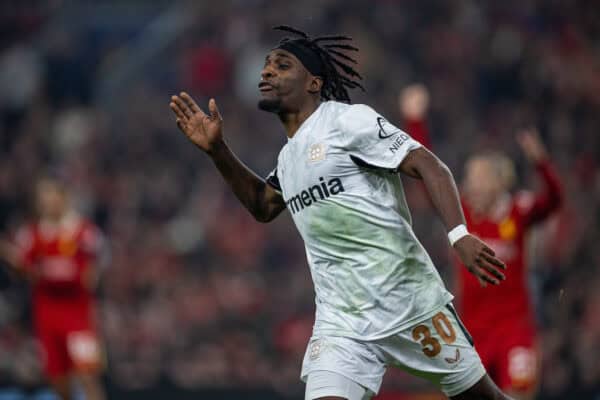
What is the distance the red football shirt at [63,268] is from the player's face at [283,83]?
558 cm

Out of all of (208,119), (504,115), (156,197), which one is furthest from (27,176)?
(208,119)

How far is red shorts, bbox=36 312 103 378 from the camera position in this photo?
35.1ft

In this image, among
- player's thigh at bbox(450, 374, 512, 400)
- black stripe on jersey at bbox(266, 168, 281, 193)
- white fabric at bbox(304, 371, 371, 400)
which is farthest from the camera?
black stripe on jersey at bbox(266, 168, 281, 193)

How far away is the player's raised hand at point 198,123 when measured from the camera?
18.9 ft

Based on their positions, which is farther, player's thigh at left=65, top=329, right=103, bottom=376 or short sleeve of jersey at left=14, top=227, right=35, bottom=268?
short sleeve of jersey at left=14, top=227, right=35, bottom=268

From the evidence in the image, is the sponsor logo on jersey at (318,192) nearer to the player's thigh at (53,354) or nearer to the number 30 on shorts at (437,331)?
the number 30 on shorts at (437,331)

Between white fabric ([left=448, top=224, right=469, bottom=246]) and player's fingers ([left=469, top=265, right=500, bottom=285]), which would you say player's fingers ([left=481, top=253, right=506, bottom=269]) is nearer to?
player's fingers ([left=469, top=265, right=500, bottom=285])

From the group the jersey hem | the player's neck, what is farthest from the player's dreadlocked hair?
the jersey hem

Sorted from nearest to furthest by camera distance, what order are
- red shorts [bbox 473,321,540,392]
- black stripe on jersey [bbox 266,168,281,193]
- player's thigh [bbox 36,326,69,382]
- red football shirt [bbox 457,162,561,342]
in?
black stripe on jersey [bbox 266,168,281,193], red shorts [bbox 473,321,540,392], red football shirt [bbox 457,162,561,342], player's thigh [bbox 36,326,69,382]

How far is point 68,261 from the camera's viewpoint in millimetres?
10828

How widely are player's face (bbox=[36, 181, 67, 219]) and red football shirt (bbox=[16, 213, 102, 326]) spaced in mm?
100

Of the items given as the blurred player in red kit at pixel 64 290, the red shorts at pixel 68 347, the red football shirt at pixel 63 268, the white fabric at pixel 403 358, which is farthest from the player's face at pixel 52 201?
the white fabric at pixel 403 358

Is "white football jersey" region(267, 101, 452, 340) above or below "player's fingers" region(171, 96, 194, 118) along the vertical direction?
below

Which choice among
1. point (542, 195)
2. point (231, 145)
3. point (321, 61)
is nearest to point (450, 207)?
point (321, 61)
